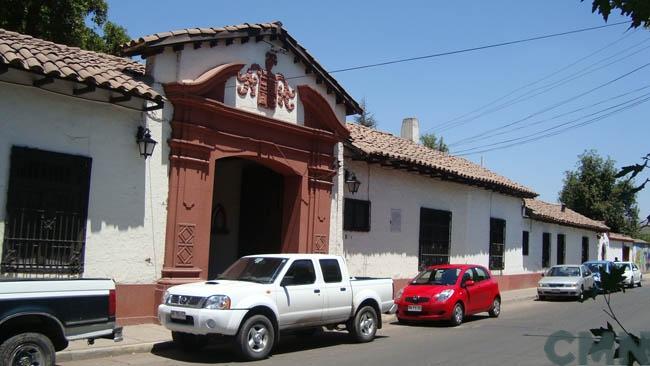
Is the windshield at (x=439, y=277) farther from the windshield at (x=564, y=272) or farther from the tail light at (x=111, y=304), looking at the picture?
the windshield at (x=564, y=272)

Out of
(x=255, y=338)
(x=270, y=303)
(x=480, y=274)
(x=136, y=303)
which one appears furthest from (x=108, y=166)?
(x=480, y=274)

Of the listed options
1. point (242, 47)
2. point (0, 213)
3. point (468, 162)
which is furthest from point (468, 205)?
point (0, 213)

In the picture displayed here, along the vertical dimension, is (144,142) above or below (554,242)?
above

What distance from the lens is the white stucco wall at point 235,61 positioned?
13172mm

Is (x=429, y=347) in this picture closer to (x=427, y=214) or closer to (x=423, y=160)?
(x=423, y=160)

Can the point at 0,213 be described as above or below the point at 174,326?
above

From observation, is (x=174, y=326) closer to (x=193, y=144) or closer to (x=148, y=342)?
(x=148, y=342)

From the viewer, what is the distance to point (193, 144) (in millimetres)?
13219

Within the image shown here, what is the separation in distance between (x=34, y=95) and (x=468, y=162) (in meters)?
19.6

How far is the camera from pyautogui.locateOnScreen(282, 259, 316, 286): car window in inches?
420

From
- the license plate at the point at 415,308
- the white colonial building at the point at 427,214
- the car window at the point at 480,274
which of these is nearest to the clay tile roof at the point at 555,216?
the white colonial building at the point at 427,214

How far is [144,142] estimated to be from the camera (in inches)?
486

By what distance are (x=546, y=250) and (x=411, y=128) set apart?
11591mm

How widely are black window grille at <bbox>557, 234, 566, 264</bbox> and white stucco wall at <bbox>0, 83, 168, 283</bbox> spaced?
27.5 m
